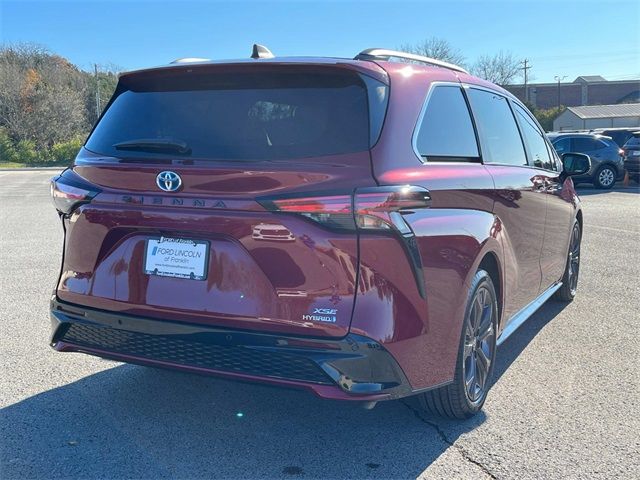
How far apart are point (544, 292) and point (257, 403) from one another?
2663 mm

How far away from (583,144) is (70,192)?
1826 centimetres

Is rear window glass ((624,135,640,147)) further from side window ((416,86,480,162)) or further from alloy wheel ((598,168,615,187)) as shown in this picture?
side window ((416,86,480,162))

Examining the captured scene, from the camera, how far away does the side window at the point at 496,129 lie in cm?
384

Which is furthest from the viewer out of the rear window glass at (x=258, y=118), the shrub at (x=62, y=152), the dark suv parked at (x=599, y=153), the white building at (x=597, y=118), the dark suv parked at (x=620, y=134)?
the white building at (x=597, y=118)

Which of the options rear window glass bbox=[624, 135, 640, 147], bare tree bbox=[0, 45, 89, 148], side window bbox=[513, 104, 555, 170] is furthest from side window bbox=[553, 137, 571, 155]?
bare tree bbox=[0, 45, 89, 148]

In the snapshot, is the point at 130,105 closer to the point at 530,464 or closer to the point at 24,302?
the point at 530,464

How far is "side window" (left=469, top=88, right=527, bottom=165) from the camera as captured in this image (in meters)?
3.84

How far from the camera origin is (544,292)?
16.5 ft

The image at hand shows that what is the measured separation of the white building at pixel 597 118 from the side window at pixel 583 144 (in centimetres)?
4530

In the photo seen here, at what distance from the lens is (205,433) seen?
10.5 ft

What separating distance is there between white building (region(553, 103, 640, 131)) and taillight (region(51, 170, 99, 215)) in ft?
208

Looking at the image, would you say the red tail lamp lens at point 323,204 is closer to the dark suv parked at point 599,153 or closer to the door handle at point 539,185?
the door handle at point 539,185

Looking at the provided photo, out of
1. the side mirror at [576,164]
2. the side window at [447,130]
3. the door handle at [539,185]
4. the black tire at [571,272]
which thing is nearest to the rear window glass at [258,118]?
the side window at [447,130]

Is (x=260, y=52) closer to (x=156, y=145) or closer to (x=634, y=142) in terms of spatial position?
(x=156, y=145)
